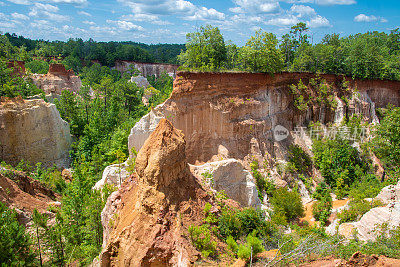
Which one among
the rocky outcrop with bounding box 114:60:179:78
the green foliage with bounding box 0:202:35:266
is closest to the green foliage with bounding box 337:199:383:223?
the green foliage with bounding box 0:202:35:266

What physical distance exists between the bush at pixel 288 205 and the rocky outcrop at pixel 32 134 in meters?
18.9

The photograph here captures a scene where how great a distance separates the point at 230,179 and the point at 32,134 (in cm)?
1831

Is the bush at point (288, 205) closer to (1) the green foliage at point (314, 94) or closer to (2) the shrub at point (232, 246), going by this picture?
(2) the shrub at point (232, 246)

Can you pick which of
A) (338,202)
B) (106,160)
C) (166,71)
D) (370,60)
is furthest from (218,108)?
(166,71)

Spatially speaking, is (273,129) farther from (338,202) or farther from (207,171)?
(207,171)

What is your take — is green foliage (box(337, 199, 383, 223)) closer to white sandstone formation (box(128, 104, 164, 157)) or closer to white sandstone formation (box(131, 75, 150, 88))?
white sandstone formation (box(128, 104, 164, 157))

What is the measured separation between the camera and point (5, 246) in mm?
9977

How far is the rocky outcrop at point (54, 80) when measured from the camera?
36.9 meters

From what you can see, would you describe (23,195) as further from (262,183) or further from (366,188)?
(366,188)

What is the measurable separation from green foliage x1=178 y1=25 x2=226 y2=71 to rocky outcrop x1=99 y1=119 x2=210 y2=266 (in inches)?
549

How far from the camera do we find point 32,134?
23188 millimetres

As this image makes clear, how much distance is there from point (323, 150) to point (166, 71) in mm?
49258

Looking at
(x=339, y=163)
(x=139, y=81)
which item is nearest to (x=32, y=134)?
(x=339, y=163)

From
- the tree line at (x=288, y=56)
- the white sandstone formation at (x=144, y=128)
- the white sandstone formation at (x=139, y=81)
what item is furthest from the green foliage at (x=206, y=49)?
the white sandstone formation at (x=139, y=81)
